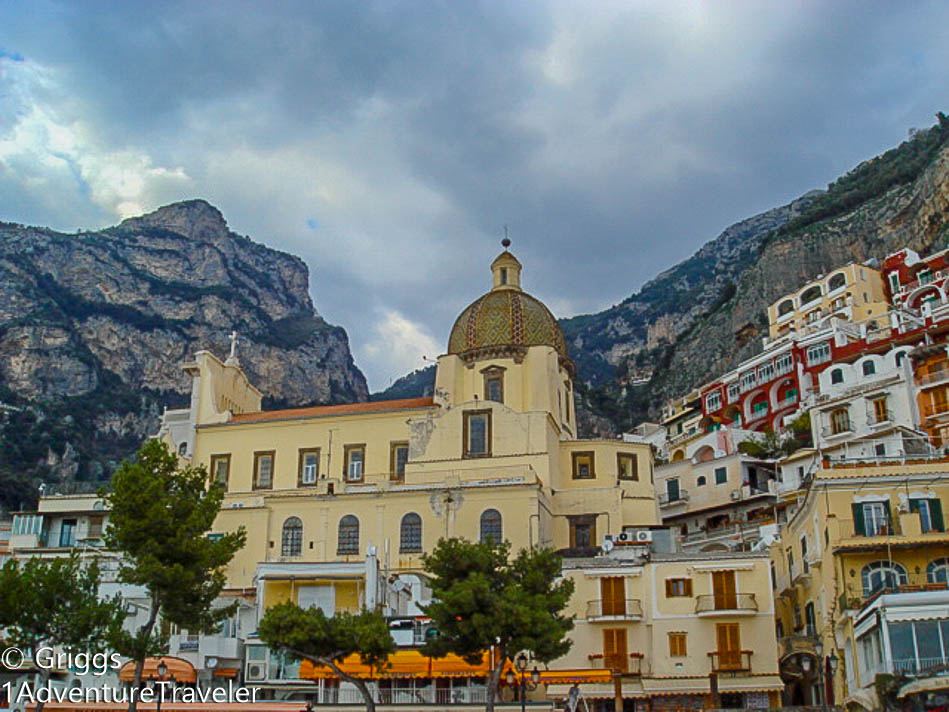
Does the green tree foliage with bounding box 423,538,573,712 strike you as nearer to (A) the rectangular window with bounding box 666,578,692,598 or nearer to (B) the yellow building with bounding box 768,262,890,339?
(A) the rectangular window with bounding box 666,578,692,598

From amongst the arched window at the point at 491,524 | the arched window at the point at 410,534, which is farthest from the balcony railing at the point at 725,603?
the arched window at the point at 410,534

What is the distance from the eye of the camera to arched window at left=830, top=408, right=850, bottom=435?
181 ft

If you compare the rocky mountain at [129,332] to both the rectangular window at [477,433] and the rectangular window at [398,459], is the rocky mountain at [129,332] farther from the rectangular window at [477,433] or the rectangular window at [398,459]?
the rectangular window at [477,433]

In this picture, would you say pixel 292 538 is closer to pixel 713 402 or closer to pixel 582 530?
pixel 582 530

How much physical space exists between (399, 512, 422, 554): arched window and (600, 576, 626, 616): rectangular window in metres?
12.3

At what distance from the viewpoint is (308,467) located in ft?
169

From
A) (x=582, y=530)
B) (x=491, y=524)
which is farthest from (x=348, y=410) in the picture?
(x=582, y=530)

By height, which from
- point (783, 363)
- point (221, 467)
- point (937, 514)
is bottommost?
point (937, 514)

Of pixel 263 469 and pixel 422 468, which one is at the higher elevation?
pixel 263 469

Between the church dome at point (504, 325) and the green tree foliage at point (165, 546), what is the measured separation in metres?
23.4

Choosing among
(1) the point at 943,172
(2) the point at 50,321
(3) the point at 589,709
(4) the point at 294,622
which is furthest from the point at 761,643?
(2) the point at 50,321

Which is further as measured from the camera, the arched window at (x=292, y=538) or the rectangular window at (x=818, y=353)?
the rectangular window at (x=818, y=353)

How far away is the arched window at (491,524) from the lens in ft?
144

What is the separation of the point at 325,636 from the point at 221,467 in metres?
26.9
